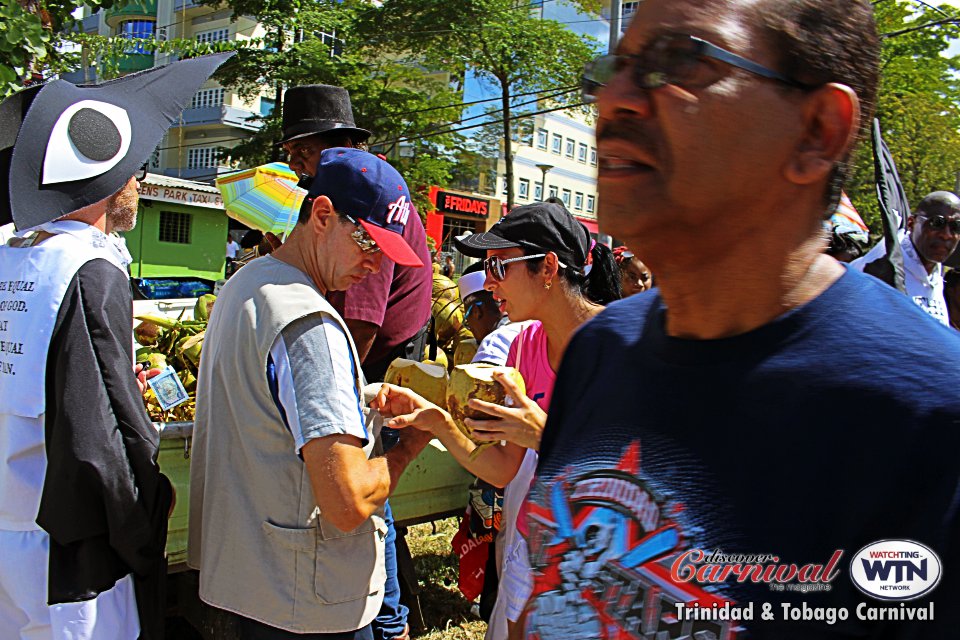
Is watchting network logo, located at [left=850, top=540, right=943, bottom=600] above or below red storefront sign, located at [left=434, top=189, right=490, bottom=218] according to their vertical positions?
below

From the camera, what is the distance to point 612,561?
44.8 inches

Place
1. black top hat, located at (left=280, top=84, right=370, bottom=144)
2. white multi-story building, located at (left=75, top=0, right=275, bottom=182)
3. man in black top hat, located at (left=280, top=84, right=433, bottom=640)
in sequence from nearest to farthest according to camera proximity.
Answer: man in black top hat, located at (left=280, top=84, right=433, bottom=640) → black top hat, located at (left=280, top=84, right=370, bottom=144) → white multi-story building, located at (left=75, top=0, right=275, bottom=182)

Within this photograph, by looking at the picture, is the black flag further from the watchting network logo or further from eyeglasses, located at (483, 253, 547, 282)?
the watchting network logo

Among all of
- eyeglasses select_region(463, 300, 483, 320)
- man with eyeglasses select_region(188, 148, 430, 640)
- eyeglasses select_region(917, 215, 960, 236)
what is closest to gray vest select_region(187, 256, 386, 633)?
man with eyeglasses select_region(188, 148, 430, 640)

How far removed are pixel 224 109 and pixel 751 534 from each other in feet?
136

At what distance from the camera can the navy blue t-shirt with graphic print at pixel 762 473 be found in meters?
0.92

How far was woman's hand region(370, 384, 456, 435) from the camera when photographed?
2232 mm

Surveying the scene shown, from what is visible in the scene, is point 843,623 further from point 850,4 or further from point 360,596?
point 360,596

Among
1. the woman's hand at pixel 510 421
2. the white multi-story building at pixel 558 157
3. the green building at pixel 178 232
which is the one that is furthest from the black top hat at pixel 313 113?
the white multi-story building at pixel 558 157

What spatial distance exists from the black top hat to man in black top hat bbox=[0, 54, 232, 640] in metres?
1.33

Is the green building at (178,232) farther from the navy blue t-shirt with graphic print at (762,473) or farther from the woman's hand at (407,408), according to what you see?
the navy blue t-shirt with graphic print at (762,473)

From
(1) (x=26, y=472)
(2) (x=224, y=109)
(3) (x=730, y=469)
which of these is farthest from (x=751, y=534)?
(2) (x=224, y=109)

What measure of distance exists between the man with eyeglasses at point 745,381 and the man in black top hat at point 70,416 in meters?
1.47

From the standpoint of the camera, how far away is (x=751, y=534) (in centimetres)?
100
